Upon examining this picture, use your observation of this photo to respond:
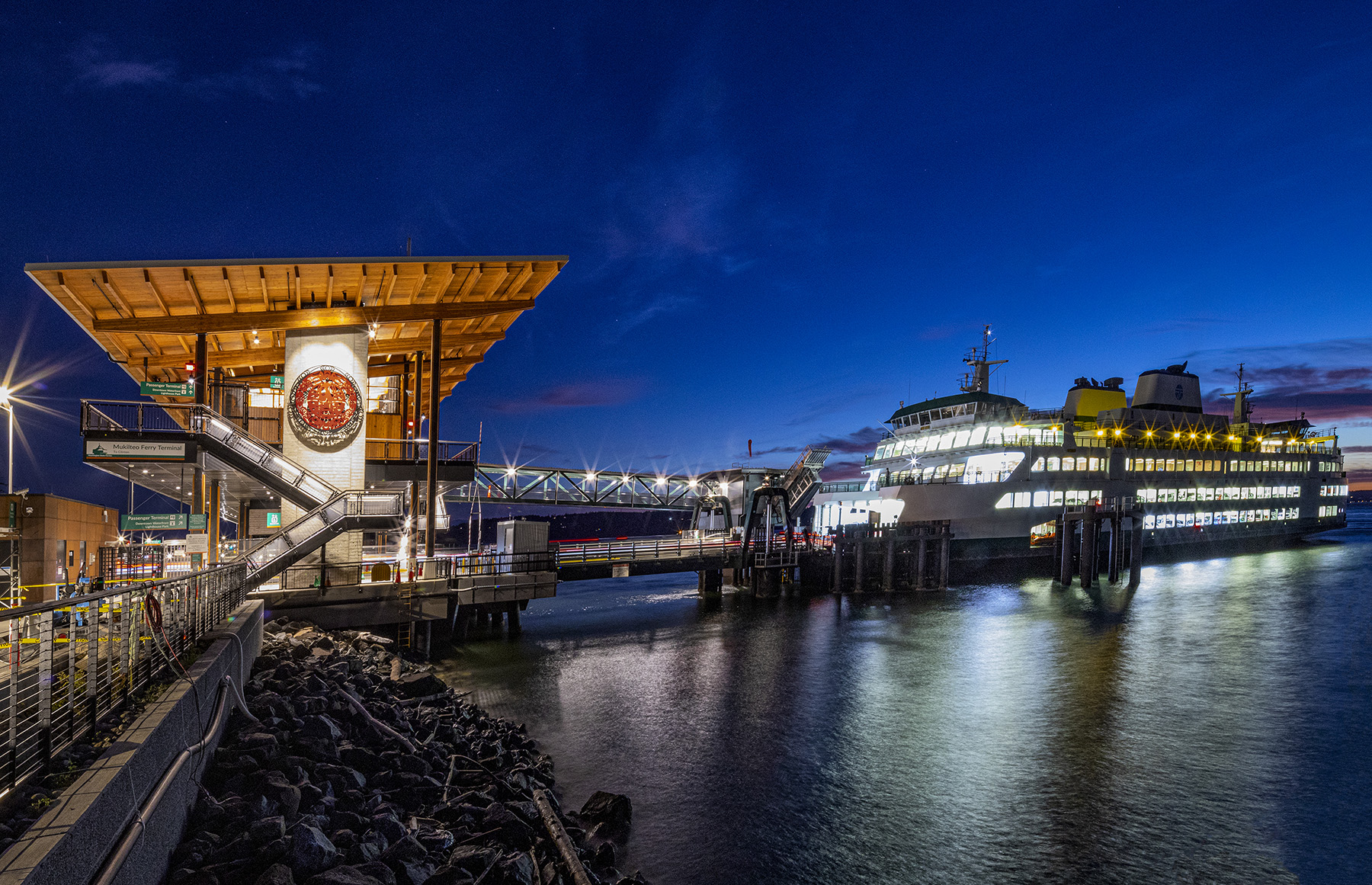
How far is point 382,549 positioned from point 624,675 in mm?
13932

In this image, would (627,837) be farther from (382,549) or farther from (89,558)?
(89,558)

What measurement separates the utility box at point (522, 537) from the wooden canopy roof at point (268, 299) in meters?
7.36

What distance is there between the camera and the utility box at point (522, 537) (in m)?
26.0

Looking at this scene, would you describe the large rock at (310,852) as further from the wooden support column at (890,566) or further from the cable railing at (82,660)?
the wooden support column at (890,566)

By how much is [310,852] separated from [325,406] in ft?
59.2

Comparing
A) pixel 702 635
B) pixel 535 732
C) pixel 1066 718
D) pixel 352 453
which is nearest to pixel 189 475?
pixel 352 453

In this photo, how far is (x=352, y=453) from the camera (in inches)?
877

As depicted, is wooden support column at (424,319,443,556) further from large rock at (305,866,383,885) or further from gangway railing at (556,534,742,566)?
large rock at (305,866,383,885)

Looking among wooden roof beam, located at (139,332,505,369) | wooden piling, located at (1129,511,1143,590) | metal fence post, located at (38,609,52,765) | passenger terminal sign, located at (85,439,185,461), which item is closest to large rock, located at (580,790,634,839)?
metal fence post, located at (38,609,52,765)

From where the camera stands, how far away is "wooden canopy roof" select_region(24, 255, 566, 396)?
59.5 ft

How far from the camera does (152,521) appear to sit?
15258mm

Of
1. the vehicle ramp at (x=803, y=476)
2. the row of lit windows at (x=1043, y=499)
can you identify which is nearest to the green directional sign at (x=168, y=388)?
the vehicle ramp at (x=803, y=476)

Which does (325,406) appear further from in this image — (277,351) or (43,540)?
(43,540)

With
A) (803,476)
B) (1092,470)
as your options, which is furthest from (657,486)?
(1092,470)
